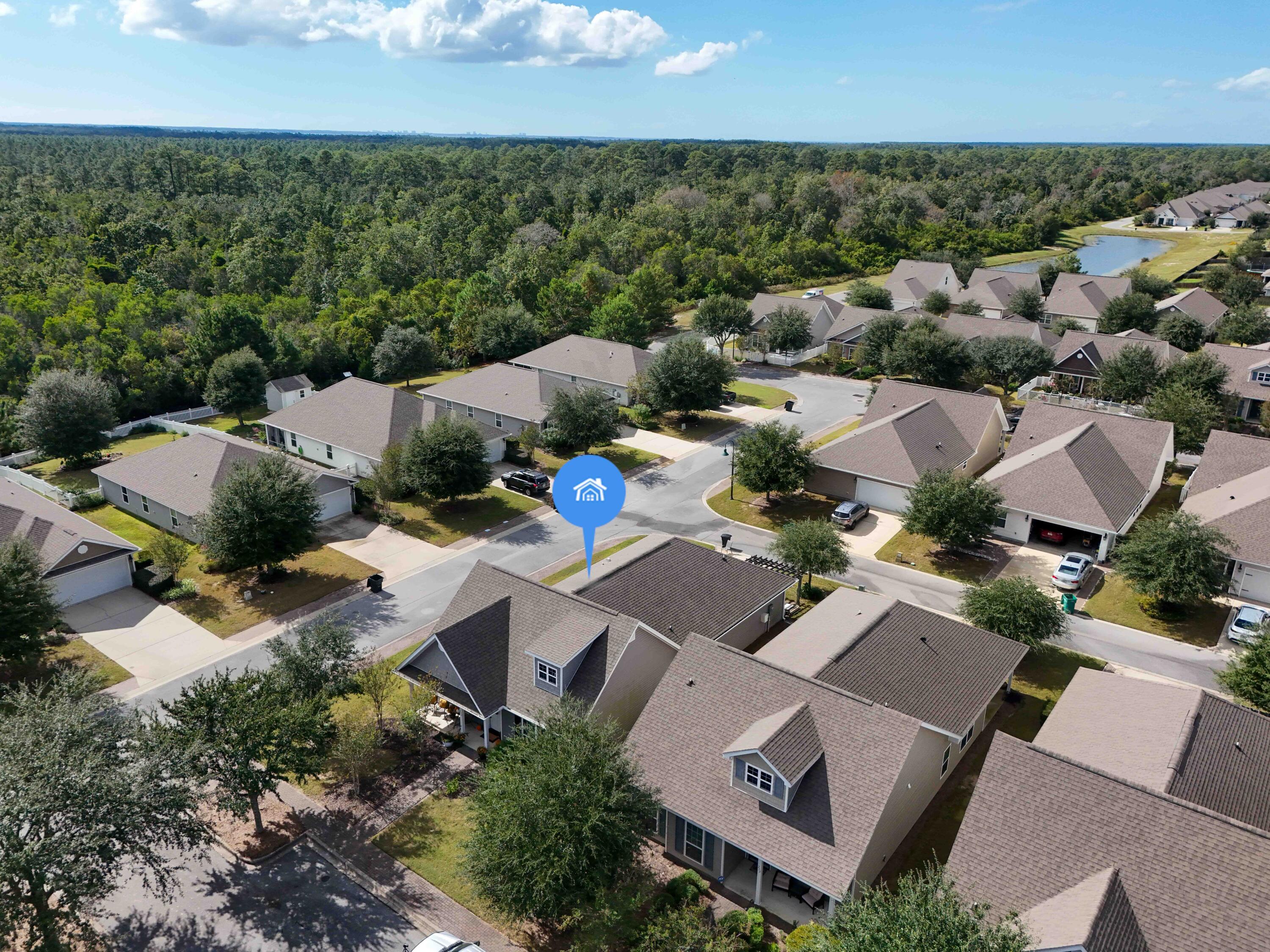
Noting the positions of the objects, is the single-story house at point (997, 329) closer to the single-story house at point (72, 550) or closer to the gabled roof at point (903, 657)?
the gabled roof at point (903, 657)

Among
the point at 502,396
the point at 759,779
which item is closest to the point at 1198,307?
the point at 502,396

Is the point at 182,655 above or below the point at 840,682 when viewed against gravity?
below

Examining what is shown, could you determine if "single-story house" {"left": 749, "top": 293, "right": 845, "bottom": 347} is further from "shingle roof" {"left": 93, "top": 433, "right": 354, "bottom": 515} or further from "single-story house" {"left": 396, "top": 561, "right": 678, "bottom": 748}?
"single-story house" {"left": 396, "top": 561, "right": 678, "bottom": 748}

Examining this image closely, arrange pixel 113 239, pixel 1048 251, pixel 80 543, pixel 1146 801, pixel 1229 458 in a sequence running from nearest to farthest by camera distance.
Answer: pixel 1146 801
pixel 80 543
pixel 1229 458
pixel 113 239
pixel 1048 251

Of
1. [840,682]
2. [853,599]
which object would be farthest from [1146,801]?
[853,599]

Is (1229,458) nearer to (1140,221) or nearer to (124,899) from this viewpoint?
(124,899)

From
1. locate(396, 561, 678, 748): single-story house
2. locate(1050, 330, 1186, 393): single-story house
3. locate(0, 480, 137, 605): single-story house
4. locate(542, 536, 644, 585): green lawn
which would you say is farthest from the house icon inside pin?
locate(1050, 330, 1186, 393): single-story house
